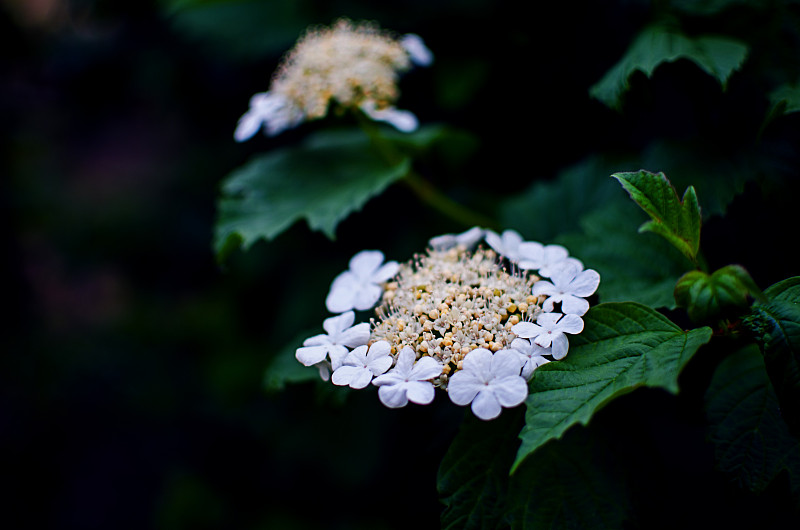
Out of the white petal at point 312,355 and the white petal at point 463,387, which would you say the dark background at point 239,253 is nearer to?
the white petal at point 312,355

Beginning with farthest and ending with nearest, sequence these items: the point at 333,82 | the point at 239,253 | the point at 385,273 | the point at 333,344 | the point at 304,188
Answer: the point at 239,253 < the point at 304,188 < the point at 333,82 < the point at 385,273 < the point at 333,344

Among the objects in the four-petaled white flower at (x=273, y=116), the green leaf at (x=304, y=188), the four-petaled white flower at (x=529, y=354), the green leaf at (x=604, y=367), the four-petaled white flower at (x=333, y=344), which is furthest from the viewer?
the four-petaled white flower at (x=273, y=116)

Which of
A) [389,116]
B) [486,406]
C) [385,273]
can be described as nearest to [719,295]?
[486,406]

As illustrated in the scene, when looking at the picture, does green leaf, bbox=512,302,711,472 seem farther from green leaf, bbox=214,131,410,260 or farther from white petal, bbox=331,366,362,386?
green leaf, bbox=214,131,410,260

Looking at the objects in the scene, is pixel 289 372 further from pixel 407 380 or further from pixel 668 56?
pixel 668 56

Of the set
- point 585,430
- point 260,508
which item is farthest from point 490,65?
point 260,508

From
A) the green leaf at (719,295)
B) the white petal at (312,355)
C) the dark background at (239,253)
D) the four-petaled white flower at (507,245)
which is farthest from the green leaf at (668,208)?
the white petal at (312,355)
